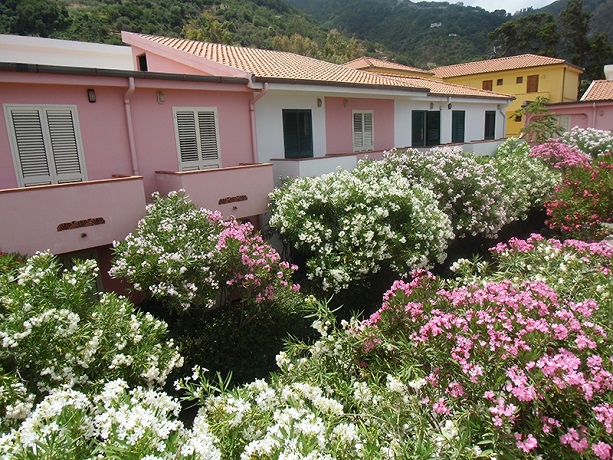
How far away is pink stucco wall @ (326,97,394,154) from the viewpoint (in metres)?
15.1

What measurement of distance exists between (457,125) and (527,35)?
49269 millimetres

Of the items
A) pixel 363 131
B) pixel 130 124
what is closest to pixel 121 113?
pixel 130 124

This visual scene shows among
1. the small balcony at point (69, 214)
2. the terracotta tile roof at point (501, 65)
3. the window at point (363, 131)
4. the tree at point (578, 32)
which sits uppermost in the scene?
the tree at point (578, 32)

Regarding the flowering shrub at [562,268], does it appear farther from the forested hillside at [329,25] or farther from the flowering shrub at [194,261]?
the forested hillside at [329,25]

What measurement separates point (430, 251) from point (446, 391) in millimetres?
7027

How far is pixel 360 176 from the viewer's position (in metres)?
12.0

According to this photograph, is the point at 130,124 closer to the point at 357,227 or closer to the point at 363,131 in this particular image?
the point at 357,227

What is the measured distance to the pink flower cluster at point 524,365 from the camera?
3164mm

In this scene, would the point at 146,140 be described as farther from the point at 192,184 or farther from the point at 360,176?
the point at 360,176

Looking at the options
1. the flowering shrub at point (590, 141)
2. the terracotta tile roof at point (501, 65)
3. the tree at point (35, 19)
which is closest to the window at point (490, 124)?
the flowering shrub at point (590, 141)

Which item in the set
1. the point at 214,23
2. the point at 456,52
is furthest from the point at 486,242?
the point at 456,52

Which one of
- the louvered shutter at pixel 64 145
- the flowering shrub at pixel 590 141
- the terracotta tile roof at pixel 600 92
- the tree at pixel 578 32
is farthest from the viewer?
the tree at pixel 578 32

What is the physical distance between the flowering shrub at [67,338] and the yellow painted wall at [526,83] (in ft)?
137

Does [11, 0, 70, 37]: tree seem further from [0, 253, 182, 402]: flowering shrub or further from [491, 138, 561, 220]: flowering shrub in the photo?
[0, 253, 182, 402]: flowering shrub
